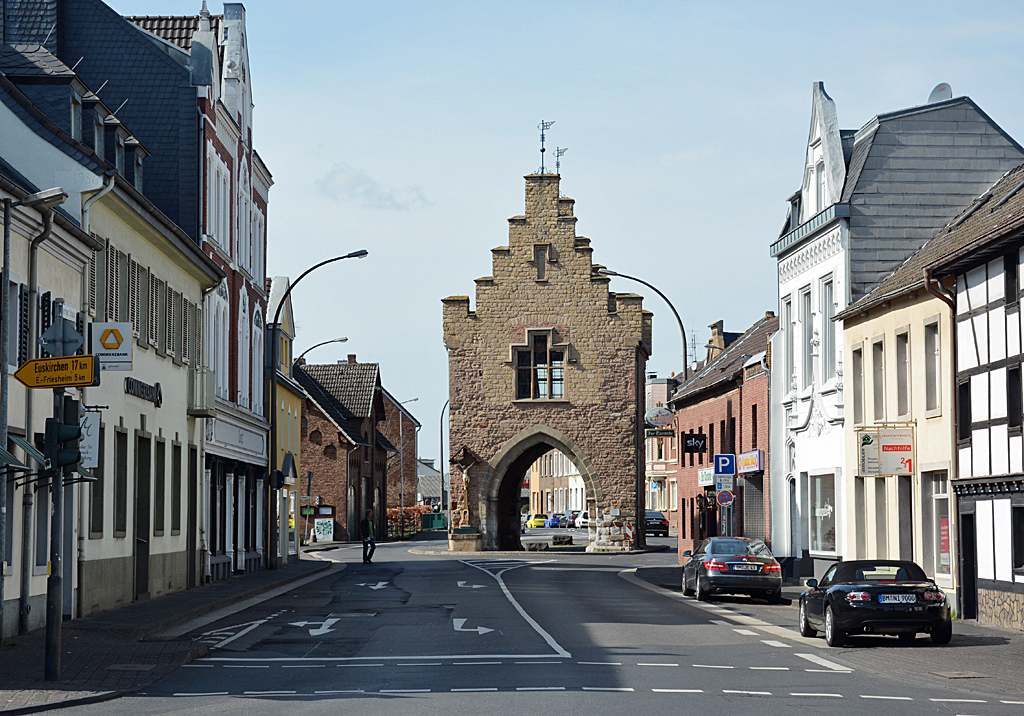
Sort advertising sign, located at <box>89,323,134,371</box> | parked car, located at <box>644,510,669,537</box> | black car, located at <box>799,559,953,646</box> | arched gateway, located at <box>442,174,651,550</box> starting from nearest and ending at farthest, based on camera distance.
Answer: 1. black car, located at <box>799,559,953,646</box>
2. advertising sign, located at <box>89,323,134,371</box>
3. arched gateway, located at <box>442,174,651,550</box>
4. parked car, located at <box>644,510,669,537</box>

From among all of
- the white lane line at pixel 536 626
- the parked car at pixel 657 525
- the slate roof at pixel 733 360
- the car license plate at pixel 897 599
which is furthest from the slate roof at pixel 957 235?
the parked car at pixel 657 525

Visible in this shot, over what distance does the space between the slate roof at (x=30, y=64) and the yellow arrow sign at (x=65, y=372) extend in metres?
11.7

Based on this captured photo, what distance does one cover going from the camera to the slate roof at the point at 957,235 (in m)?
25.2

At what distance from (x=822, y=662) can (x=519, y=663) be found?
12.2 feet

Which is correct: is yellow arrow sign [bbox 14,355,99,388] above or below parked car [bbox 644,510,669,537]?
above

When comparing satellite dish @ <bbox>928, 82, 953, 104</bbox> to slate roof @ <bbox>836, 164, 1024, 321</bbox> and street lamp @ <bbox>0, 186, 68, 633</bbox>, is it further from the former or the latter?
street lamp @ <bbox>0, 186, 68, 633</bbox>

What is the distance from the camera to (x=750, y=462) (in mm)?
40094

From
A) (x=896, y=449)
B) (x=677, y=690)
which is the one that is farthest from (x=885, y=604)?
(x=896, y=449)

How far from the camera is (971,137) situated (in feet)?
106

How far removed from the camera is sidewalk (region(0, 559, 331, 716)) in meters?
13.7

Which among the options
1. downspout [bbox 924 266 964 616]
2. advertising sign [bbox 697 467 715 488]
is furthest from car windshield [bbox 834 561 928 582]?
advertising sign [bbox 697 467 715 488]

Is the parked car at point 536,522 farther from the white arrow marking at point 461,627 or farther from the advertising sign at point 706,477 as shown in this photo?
the white arrow marking at point 461,627

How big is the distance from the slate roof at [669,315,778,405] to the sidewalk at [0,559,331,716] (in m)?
21.3

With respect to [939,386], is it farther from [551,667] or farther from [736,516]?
[736,516]
